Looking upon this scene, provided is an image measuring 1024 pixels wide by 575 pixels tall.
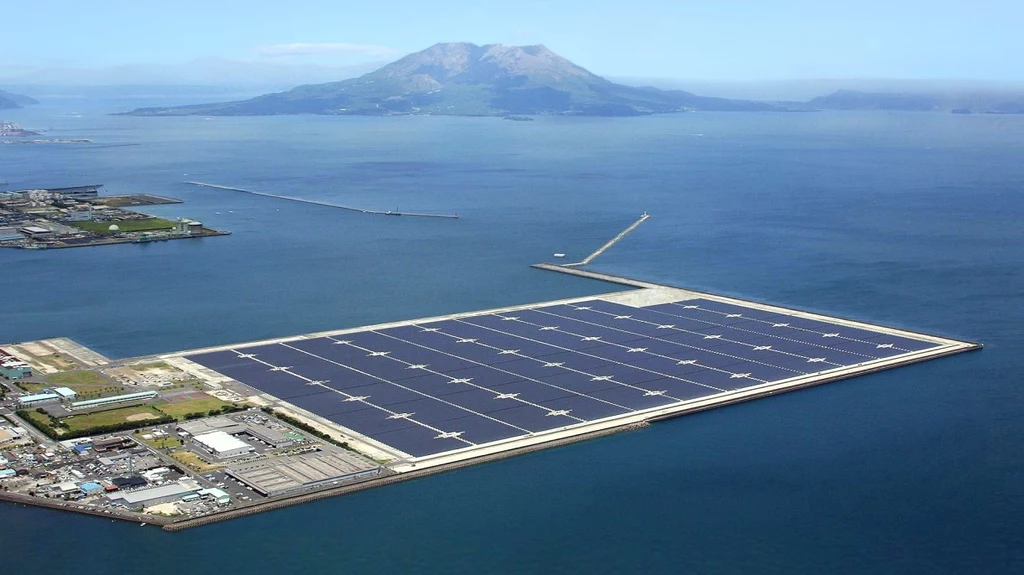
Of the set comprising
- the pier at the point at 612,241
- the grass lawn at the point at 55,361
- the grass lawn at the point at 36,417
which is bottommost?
the grass lawn at the point at 36,417

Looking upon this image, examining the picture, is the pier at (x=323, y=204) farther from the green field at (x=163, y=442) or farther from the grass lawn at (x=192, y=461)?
the grass lawn at (x=192, y=461)

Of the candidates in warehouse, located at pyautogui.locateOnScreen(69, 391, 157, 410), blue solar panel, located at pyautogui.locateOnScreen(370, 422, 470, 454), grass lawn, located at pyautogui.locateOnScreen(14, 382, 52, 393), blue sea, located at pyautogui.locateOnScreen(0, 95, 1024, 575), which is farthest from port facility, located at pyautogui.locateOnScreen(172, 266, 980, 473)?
grass lawn, located at pyautogui.locateOnScreen(14, 382, 52, 393)

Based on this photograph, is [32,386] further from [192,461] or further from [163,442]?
[192,461]

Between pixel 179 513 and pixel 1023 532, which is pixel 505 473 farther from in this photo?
pixel 1023 532

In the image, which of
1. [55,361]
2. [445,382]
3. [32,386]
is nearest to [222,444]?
[445,382]

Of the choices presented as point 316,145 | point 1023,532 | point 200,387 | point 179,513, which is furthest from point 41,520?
point 316,145

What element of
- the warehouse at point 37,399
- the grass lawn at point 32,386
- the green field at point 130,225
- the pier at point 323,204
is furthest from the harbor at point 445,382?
the pier at point 323,204

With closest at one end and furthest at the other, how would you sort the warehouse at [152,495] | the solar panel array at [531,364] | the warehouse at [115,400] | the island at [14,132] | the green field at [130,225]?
the warehouse at [152,495], the solar panel array at [531,364], the warehouse at [115,400], the green field at [130,225], the island at [14,132]
